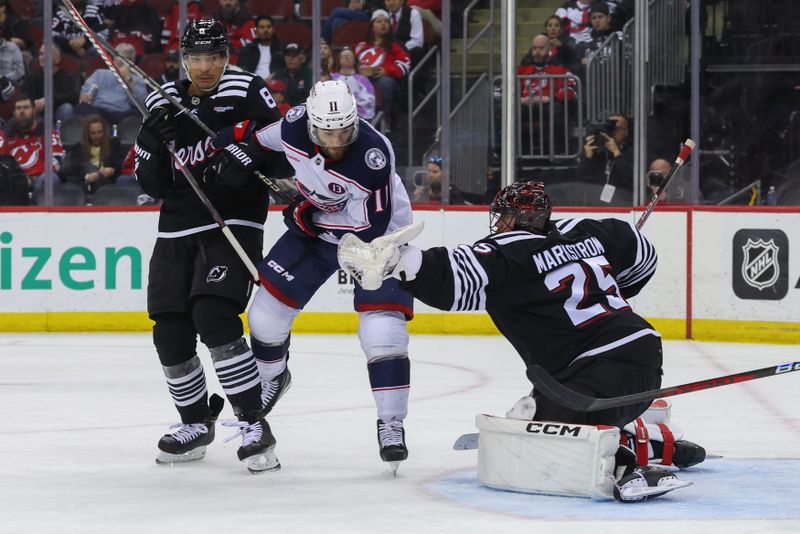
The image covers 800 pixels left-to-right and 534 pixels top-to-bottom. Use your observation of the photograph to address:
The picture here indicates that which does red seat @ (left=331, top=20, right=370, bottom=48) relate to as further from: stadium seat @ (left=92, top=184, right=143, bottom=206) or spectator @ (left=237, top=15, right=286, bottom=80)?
stadium seat @ (left=92, top=184, right=143, bottom=206)

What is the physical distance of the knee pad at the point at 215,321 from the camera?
389cm

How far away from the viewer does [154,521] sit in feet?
10.5

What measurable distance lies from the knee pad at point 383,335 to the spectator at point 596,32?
518 centimetres

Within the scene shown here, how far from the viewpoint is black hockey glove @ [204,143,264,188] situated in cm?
394

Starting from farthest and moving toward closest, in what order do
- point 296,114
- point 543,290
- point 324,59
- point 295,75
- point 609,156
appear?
point 295,75
point 324,59
point 609,156
point 296,114
point 543,290

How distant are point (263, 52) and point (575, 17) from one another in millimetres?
2029

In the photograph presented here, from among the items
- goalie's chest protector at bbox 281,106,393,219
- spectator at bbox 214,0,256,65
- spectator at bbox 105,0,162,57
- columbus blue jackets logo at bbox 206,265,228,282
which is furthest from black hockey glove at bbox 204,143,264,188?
spectator at bbox 105,0,162,57

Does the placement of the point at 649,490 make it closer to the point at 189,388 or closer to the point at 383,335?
the point at 383,335

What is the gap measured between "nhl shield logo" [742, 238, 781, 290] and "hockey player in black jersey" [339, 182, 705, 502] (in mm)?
4429

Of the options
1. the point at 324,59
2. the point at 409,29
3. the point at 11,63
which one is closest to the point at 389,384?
the point at 324,59

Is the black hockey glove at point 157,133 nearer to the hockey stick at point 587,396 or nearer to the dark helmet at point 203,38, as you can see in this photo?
the dark helmet at point 203,38

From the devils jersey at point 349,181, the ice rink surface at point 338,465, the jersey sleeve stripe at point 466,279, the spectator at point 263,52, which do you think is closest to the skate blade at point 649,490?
the ice rink surface at point 338,465

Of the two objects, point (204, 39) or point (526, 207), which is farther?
point (204, 39)

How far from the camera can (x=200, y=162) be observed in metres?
4.11
